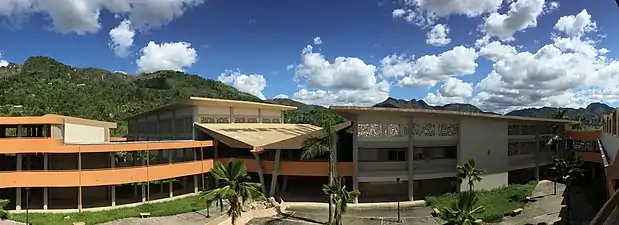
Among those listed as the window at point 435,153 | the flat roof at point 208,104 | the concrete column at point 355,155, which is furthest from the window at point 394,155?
the flat roof at point 208,104

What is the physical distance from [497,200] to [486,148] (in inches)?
256

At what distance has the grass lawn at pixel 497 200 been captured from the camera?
119ft

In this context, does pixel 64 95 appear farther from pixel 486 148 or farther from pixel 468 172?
pixel 468 172

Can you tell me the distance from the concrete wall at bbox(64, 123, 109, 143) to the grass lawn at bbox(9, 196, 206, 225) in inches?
268

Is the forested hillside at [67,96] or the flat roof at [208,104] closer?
the flat roof at [208,104]

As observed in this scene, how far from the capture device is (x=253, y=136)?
152 feet

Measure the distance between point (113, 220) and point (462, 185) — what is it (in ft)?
95.4

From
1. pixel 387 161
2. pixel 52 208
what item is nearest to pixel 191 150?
pixel 52 208

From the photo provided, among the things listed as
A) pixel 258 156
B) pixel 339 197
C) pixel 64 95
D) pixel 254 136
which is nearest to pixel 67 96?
pixel 64 95

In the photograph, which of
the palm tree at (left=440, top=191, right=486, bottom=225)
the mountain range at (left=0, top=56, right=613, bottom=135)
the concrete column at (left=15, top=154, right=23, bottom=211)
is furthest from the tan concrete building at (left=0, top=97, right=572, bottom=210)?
the mountain range at (left=0, top=56, right=613, bottom=135)

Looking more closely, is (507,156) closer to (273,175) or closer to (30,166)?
(273,175)

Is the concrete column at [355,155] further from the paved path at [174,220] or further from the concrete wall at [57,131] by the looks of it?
the concrete wall at [57,131]

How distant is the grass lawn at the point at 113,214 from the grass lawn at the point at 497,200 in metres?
19.8

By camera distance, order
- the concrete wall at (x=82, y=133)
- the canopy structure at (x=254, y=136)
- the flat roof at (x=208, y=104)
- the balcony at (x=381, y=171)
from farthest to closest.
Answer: the flat roof at (x=208, y=104) < the canopy structure at (x=254, y=136) < the balcony at (x=381, y=171) < the concrete wall at (x=82, y=133)
